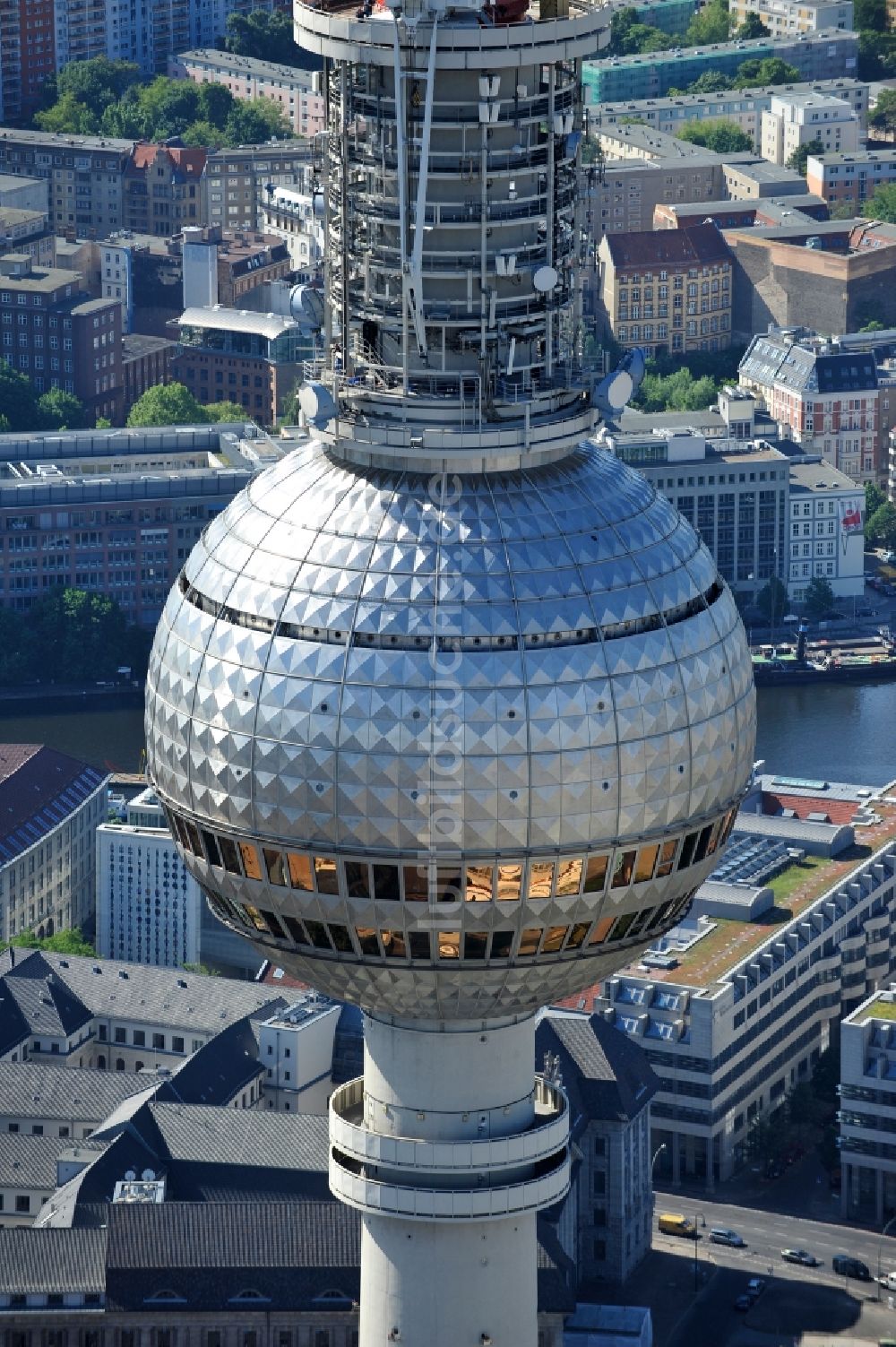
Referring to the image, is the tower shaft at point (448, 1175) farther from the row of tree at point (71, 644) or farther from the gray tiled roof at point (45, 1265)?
the row of tree at point (71, 644)

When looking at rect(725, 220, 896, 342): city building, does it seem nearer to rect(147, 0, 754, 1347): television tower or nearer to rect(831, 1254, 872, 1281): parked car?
rect(831, 1254, 872, 1281): parked car

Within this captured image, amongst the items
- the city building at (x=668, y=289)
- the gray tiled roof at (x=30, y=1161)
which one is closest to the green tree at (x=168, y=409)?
the city building at (x=668, y=289)

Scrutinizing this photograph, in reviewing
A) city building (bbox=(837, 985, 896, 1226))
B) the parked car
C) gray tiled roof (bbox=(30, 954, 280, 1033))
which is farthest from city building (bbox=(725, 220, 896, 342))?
the parked car

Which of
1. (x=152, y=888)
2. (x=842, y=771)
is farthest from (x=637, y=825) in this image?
(x=842, y=771)

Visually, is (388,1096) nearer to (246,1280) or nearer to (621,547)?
(621,547)

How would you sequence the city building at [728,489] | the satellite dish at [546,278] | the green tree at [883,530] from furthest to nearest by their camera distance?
the green tree at [883,530]
the city building at [728,489]
the satellite dish at [546,278]

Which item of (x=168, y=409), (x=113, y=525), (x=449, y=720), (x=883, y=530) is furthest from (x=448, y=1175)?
(x=168, y=409)

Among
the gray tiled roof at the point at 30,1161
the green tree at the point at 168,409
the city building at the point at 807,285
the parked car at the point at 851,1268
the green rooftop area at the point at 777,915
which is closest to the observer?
the gray tiled roof at the point at 30,1161
